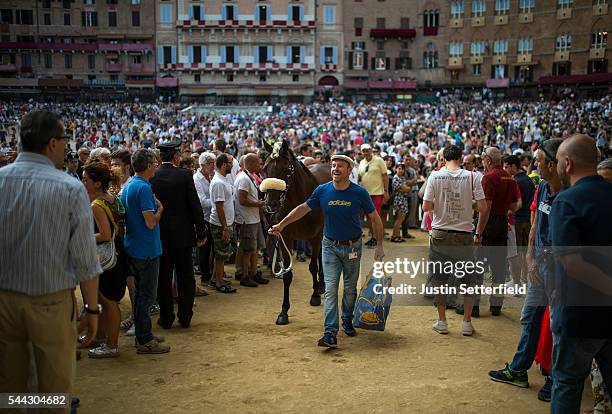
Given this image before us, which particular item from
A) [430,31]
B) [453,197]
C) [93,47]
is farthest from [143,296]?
[93,47]

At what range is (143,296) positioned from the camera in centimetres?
534

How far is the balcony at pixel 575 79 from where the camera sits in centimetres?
4747

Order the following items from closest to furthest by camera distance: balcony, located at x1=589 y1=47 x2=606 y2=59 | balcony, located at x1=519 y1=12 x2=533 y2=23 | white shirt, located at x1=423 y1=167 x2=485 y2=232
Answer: white shirt, located at x1=423 y1=167 x2=485 y2=232
balcony, located at x1=589 y1=47 x2=606 y2=59
balcony, located at x1=519 y1=12 x2=533 y2=23

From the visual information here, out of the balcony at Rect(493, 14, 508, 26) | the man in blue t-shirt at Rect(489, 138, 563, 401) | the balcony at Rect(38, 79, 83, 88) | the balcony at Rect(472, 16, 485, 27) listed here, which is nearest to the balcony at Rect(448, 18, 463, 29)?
the balcony at Rect(472, 16, 485, 27)

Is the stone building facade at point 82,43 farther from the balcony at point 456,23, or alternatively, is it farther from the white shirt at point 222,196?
the white shirt at point 222,196

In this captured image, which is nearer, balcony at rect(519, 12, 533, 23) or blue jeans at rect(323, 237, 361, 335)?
blue jeans at rect(323, 237, 361, 335)

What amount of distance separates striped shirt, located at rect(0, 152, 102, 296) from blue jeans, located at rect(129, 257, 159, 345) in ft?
7.71

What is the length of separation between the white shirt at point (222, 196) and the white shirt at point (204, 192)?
67mm

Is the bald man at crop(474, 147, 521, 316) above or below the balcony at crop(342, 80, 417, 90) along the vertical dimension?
below

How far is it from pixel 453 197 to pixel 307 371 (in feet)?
7.69

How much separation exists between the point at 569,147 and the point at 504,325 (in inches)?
138

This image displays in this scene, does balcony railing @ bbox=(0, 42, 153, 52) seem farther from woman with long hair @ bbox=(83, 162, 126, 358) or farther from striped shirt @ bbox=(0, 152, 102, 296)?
striped shirt @ bbox=(0, 152, 102, 296)

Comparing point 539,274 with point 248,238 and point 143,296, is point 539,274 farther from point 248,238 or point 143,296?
point 248,238

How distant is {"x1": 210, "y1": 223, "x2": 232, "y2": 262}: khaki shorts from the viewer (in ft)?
24.9
